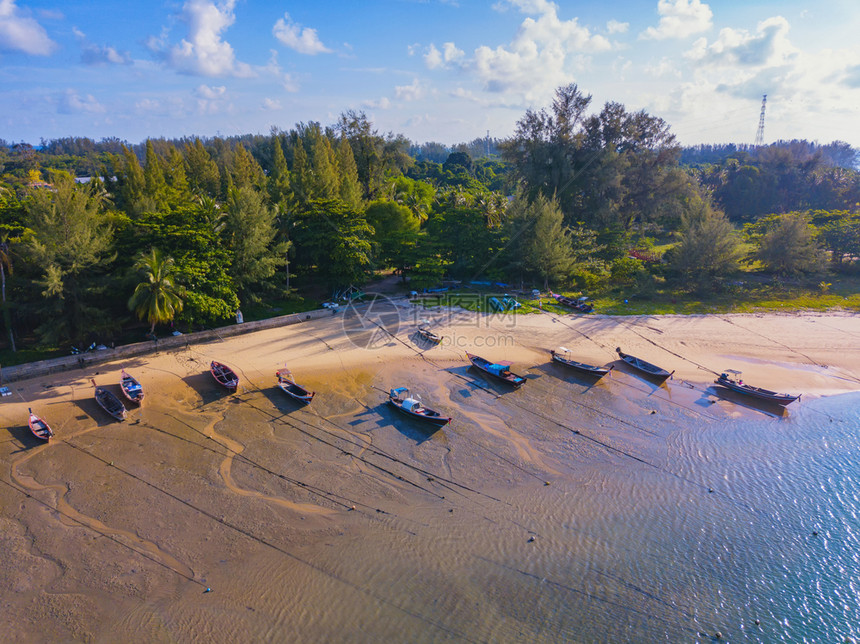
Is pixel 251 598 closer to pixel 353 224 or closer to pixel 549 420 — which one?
pixel 549 420

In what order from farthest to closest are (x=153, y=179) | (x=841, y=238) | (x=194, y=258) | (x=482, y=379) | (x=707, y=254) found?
(x=153, y=179)
(x=841, y=238)
(x=707, y=254)
(x=194, y=258)
(x=482, y=379)

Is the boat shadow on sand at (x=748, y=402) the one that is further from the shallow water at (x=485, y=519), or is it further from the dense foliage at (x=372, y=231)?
the dense foliage at (x=372, y=231)

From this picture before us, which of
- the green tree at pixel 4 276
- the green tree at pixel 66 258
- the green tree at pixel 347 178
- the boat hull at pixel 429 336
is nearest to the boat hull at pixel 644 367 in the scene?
the boat hull at pixel 429 336

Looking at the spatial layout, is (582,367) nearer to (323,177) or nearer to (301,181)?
(323,177)

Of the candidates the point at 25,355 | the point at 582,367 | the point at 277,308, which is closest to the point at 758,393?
the point at 582,367

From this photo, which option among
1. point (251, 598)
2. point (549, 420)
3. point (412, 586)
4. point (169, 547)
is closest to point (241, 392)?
point (169, 547)

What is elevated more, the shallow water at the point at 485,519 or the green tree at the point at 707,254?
the green tree at the point at 707,254
